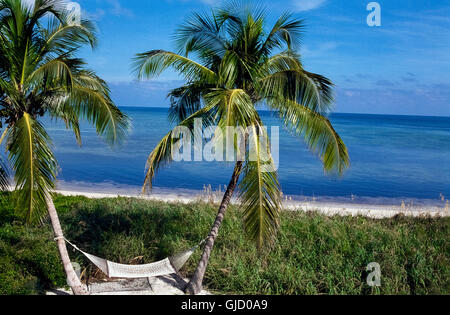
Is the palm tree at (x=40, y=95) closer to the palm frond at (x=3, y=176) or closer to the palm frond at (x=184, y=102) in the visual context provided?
the palm frond at (x=3, y=176)

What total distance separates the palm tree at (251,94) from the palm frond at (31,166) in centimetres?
115

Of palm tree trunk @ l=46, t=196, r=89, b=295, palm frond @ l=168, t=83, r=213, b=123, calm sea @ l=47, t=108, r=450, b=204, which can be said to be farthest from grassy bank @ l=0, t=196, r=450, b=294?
calm sea @ l=47, t=108, r=450, b=204

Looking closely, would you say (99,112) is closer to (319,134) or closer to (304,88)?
(304,88)

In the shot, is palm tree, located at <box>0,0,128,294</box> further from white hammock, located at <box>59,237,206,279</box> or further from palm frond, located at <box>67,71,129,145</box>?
white hammock, located at <box>59,237,206,279</box>

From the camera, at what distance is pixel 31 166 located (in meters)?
4.28

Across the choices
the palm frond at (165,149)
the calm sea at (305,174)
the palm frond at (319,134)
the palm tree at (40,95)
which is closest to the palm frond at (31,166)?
the palm tree at (40,95)

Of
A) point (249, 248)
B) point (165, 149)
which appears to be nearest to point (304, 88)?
point (165, 149)

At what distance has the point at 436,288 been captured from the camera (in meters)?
5.51

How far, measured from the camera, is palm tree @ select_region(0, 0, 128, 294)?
4441mm

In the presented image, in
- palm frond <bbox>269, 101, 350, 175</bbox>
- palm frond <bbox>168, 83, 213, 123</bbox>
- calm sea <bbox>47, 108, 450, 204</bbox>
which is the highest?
palm frond <bbox>168, 83, 213, 123</bbox>

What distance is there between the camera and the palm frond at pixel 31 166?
4.25 m

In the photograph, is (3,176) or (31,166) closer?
(31,166)

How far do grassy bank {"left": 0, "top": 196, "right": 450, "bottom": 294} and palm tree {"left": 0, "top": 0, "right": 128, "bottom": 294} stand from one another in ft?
4.17

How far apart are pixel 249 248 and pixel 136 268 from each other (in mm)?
2011
